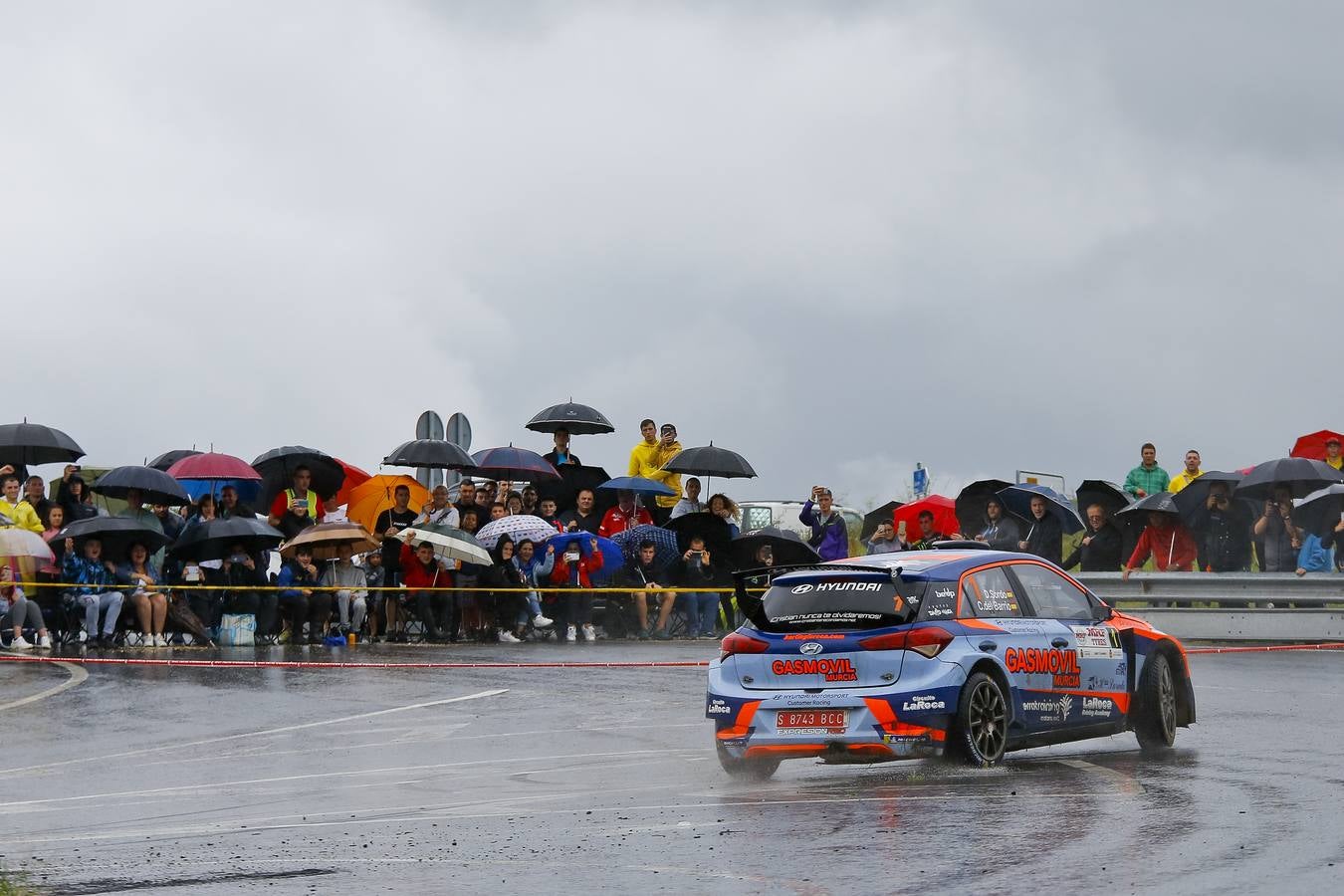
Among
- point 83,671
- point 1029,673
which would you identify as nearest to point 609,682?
point 83,671

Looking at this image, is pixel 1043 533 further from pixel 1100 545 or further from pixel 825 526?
pixel 825 526

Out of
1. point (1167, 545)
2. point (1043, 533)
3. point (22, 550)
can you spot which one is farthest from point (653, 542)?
point (22, 550)

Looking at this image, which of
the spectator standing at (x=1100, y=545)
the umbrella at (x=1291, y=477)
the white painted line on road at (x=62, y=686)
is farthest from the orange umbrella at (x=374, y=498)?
the umbrella at (x=1291, y=477)

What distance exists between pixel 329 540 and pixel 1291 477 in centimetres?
1282

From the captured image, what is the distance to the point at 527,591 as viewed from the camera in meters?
27.1

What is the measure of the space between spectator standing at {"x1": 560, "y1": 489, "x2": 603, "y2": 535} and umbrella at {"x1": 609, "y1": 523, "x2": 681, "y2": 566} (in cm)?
52

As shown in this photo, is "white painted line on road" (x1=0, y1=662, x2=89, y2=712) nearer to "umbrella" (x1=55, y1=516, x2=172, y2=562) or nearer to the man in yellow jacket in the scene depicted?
"umbrella" (x1=55, y1=516, x2=172, y2=562)

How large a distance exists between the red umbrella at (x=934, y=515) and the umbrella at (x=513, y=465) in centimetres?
532

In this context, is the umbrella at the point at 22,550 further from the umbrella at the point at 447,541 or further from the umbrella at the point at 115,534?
the umbrella at the point at 447,541

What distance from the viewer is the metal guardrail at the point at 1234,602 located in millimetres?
26406

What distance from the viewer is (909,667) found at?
12781 millimetres

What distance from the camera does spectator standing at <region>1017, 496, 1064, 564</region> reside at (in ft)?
87.5

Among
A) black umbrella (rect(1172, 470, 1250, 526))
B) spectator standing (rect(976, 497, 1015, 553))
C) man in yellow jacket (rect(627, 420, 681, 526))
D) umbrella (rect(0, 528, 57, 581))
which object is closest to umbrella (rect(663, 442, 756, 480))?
man in yellow jacket (rect(627, 420, 681, 526))

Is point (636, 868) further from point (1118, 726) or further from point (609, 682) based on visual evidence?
point (609, 682)
